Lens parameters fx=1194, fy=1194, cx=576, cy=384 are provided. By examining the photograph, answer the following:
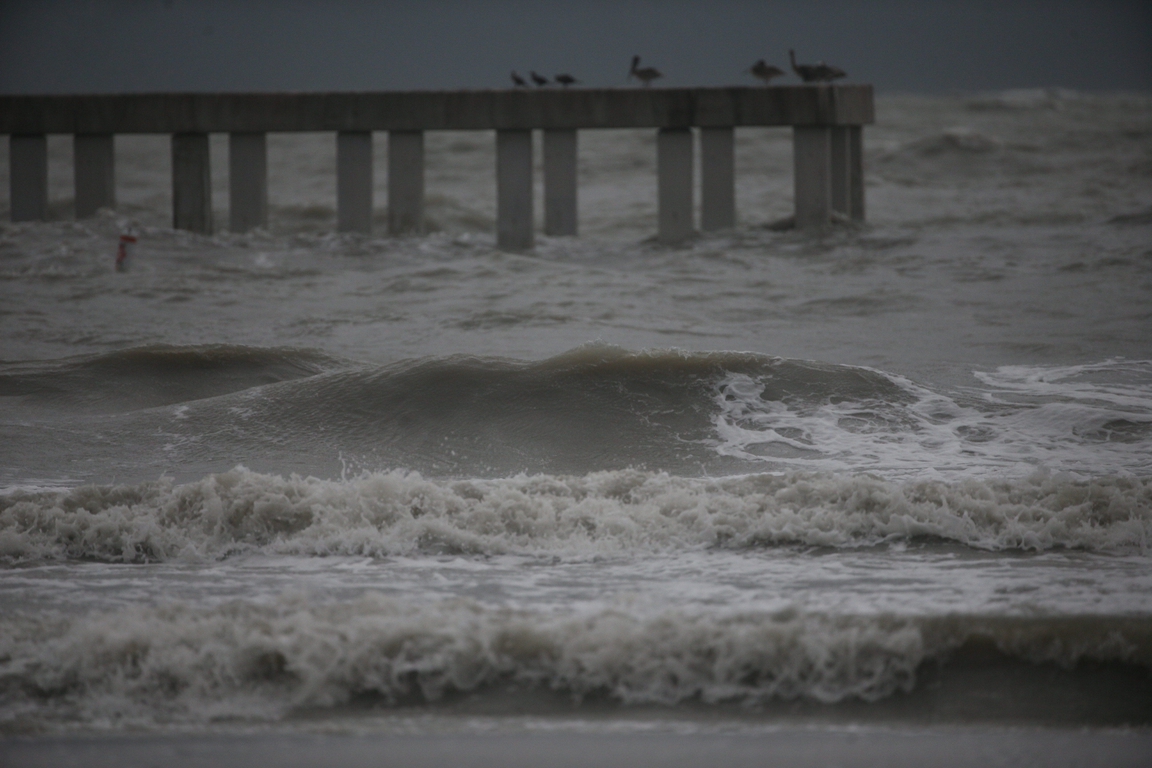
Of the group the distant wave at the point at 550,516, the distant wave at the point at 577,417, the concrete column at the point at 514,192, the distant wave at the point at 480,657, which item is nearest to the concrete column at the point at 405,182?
the concrete column at the point at 514,192

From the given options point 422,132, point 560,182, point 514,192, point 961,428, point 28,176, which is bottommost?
point 961,428

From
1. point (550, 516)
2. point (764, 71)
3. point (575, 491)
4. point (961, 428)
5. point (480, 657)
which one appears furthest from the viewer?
point (764, 71)

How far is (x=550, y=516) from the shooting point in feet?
15.5

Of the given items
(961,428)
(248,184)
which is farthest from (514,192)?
(961,428)

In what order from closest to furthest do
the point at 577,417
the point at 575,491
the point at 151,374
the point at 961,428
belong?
the point at 575,491 → the point at 961,428 → the point at 577,417 → the point at 151,374

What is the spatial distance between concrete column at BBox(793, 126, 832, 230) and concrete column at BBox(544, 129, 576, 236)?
270cm

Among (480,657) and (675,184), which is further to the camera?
(675,184)

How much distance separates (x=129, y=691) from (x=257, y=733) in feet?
1.49

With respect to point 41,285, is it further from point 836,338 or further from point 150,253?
point 836,338

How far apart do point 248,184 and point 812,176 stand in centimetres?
687

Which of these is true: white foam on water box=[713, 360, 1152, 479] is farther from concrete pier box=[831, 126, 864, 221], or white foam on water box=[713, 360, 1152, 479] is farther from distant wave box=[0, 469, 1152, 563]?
concrete pier box=[831, 126, 864, 221]

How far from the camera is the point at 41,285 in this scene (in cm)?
1152

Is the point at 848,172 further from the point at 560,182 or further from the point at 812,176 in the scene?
the point at 560,182

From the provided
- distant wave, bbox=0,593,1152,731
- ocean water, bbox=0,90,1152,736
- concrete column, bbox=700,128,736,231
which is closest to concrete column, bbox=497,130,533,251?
ocean water, bbox=0,90,1152,736
